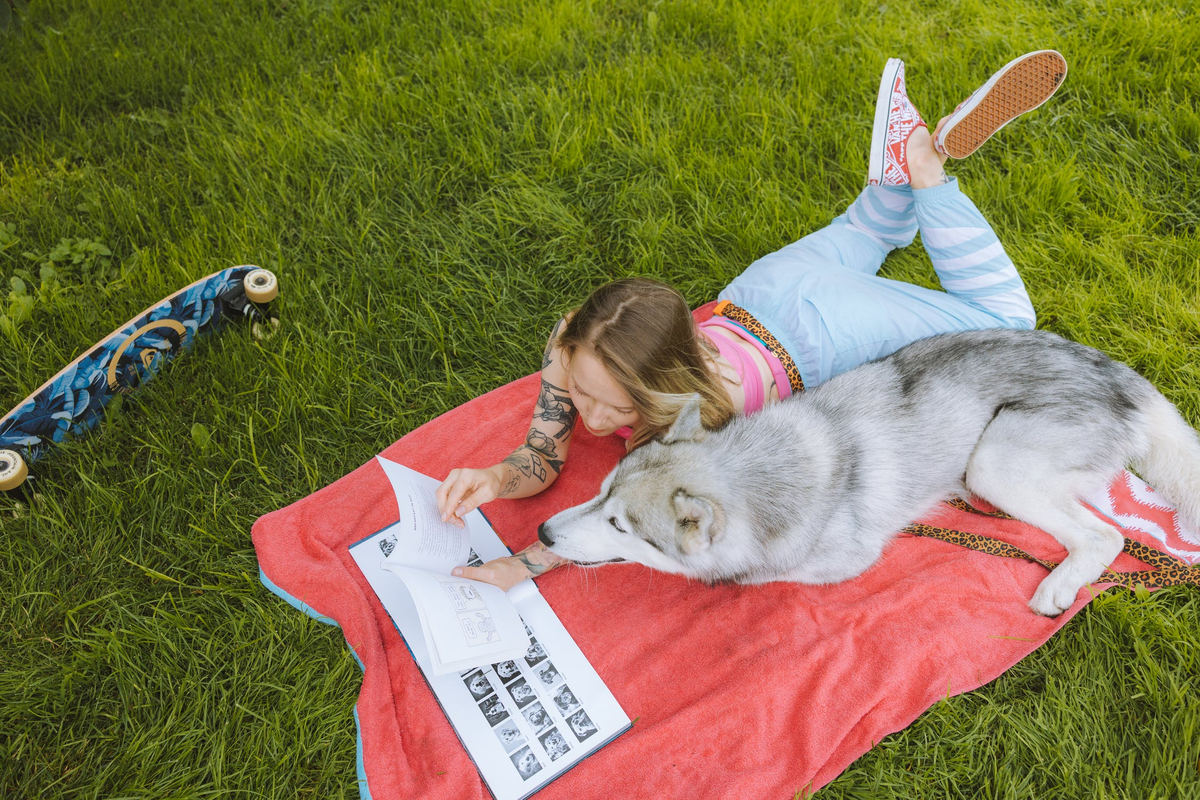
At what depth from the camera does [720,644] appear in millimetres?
3141

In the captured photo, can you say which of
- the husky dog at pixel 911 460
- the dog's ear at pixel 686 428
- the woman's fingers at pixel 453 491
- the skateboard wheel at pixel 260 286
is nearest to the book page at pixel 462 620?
the woman's fingers at pixel 453 491

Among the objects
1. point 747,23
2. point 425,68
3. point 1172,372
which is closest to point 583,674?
point 1172,372

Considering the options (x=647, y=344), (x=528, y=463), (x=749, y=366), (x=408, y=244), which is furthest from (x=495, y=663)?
(x=408, y=244)

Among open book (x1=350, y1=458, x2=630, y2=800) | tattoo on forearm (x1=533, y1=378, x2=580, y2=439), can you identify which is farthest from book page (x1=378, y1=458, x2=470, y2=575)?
tattoo on forearm (x1=533, y1=378, x2=580, y2=439)

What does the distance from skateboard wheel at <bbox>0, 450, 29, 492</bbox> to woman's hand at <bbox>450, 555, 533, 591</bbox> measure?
2.00 metres

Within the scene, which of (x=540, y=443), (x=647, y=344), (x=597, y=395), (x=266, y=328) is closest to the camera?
(x=647, y=344)

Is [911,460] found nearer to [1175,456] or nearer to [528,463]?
[1175,456]

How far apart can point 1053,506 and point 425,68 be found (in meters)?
4.92

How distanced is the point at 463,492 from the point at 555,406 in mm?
620

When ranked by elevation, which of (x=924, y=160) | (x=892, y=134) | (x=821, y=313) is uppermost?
(x=892, y=134)

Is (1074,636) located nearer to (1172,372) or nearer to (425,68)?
(1172,372)

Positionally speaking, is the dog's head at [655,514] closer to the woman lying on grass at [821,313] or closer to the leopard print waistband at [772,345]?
the woman lying on grass at [821,313]

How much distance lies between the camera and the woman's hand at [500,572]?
3.06 metres

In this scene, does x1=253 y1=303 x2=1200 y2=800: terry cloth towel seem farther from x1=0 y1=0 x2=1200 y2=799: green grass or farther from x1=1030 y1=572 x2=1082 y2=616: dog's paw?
x1=0 y1=0 x2=1200 y2=799: green grass
